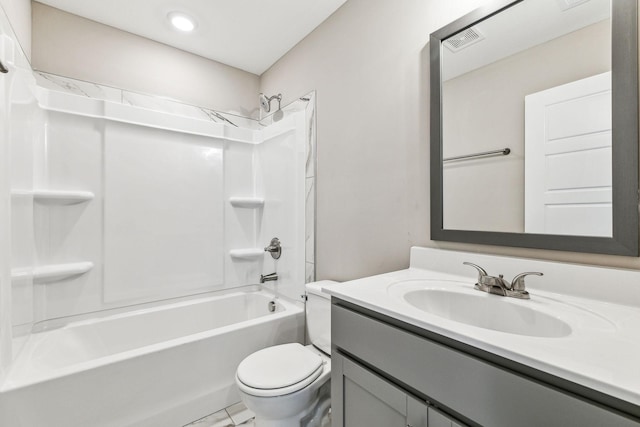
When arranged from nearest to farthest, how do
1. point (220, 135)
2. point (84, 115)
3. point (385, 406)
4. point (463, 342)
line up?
point (463, 342) < point (385, 406) < point (84, 115) < point (220, 135)

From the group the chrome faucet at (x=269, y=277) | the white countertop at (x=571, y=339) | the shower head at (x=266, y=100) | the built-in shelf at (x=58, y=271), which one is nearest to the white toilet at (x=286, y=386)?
the white countertop at (x=571, y=339)

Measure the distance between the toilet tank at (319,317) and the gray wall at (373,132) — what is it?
213 mm

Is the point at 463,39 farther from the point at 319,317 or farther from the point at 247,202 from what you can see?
the point at 247,202

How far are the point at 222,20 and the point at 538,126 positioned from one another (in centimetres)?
199

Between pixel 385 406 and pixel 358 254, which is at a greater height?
pixel 358 254

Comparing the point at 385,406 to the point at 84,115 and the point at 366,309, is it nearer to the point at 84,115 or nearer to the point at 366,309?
the point at 366,309

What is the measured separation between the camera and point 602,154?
2.96 feet

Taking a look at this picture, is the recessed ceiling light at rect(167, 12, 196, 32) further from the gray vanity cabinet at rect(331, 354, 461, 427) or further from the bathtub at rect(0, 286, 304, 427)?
the gray vanity cabinet at rect(331, 354, 461, 427)

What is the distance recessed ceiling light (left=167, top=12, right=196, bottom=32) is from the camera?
75.7 inches

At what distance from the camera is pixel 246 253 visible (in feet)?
8.19

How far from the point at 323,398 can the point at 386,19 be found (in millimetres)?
2021

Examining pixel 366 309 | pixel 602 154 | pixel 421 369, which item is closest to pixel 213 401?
pixel 366 309

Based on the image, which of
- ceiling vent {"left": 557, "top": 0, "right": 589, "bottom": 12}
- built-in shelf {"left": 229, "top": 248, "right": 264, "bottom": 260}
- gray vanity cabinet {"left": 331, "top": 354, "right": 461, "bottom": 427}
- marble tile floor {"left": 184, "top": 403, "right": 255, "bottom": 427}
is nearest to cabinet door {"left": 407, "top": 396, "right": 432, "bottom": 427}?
gray vanity cabinet {"left": 331, "top": 354, "right": 461, "bottom": 427}

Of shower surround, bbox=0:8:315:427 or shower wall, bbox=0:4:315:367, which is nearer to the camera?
shower surround, bbox=0:8:315:427
